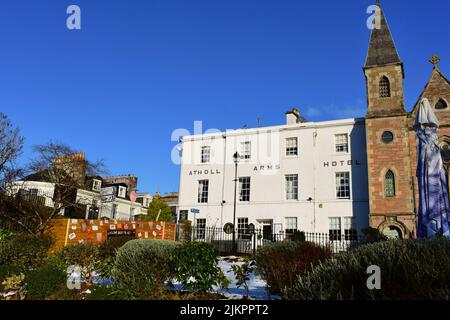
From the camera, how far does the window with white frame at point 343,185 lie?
2712 cm

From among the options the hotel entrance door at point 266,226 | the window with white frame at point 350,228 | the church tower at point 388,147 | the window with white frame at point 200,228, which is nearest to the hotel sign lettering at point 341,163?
the church tower at point 388,147

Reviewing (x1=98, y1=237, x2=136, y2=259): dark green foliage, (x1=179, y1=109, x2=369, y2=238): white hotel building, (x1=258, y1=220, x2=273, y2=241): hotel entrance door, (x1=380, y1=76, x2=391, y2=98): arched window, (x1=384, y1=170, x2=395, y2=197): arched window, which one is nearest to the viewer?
(x1=98, y1=237, x2=136, y2=259): dark green foliage

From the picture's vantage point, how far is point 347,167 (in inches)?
1081

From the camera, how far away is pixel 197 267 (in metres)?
8.66

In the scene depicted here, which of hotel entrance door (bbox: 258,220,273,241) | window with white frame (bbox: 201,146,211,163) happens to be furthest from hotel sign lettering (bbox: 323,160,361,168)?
window with white frame (bbox: 201,146,211,163)

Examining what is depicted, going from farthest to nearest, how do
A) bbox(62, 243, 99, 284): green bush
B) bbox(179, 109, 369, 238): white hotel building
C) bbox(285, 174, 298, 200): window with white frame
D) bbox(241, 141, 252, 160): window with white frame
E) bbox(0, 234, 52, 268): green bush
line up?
bbox(241, 141, 252, 160): window with white frame < bbox(285, 174, 298, 200): window with white frame < bbox(179, 109, 369, 238): white hotel building < bbox(0, 234, 52, 268): green bush < bbox(62, 243, 99, 284): green bush

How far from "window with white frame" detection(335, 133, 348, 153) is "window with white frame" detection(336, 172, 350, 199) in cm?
174

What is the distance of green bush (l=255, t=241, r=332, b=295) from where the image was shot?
9203mm

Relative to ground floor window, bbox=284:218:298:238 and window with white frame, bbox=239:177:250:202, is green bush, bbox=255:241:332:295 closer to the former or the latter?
ground floor window, bbox=284:218:298:238

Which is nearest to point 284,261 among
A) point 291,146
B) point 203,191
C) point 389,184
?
point 389,184

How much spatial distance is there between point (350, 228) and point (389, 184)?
397 cm
